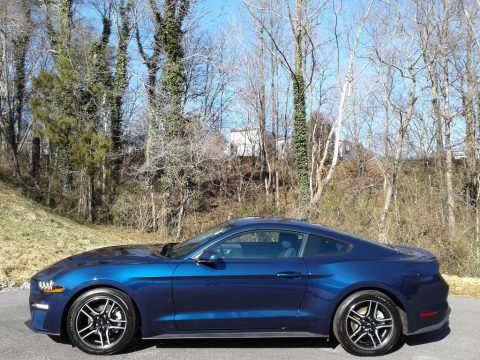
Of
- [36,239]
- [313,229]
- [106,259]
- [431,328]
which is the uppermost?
[313,229]

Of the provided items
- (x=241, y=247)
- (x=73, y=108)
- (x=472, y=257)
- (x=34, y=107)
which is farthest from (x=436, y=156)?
(x=241, y=247)

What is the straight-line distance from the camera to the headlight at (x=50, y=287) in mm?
5024

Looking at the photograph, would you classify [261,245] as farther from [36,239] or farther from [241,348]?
[36,239]

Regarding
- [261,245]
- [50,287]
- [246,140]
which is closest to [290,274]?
[261,245]

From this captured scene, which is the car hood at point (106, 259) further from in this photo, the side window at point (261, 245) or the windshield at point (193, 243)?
the side window at point (261, 245)

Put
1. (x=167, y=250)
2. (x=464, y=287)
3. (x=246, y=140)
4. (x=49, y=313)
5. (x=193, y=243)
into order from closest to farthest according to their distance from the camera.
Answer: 1. (x=49, y=313)
2. (x=193, y=243)
3. (x=167, y=250)
4. (x=464, y=287)
5. (x=246, y=140)

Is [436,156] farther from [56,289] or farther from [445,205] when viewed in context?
[56,289]

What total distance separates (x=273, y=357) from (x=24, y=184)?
759 inches

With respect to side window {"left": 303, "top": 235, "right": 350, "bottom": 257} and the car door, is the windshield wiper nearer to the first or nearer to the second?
the car door

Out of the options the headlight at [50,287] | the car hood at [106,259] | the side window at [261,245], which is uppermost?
the side window at [261,245]

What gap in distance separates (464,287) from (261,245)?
17.4 feet

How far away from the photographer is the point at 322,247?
5.41 m

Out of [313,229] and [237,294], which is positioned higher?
[313,229]

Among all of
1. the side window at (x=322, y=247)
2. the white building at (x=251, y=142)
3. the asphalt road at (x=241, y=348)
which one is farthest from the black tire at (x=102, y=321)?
the white building at (x=251, y=142)
